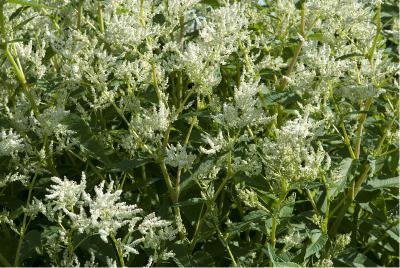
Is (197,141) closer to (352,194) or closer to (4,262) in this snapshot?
(352,194)

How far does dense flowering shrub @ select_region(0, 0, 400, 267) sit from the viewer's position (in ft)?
10.0

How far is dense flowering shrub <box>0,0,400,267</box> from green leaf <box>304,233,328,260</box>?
0.01 m

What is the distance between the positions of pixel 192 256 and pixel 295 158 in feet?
2.85

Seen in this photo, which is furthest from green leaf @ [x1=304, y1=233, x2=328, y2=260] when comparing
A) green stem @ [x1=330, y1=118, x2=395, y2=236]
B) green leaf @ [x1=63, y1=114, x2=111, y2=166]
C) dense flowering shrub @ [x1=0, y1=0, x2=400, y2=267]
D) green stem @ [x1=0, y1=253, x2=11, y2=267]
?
green stem @ [x1=0, y1=253, x2=11, y2=267]

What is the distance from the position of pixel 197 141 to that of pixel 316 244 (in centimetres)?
88

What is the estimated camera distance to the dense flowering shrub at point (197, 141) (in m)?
3.05

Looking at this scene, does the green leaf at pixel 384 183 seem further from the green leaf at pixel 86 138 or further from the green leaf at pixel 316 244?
the green leaf at pixel 86 138

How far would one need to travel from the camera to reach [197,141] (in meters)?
3.50

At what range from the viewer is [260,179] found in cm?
328

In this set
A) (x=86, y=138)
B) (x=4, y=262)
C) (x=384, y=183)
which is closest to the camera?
(x=4, y=262)

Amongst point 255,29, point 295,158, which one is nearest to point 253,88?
point 295,158

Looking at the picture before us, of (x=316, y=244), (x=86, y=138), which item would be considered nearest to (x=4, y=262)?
(x=86, y=138)

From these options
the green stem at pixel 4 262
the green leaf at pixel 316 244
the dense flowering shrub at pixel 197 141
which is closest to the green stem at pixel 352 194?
the dense flowering shrub at pixel 197 141

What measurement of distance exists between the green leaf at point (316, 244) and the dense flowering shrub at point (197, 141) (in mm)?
11
